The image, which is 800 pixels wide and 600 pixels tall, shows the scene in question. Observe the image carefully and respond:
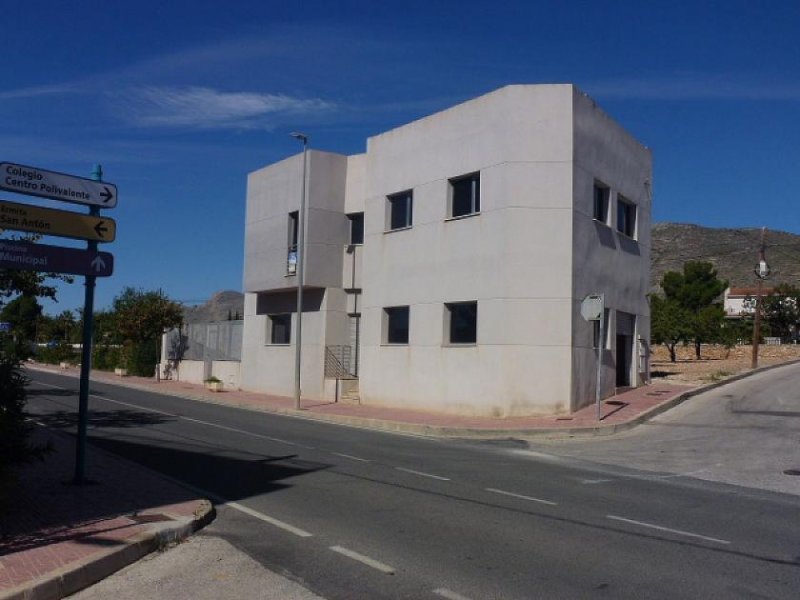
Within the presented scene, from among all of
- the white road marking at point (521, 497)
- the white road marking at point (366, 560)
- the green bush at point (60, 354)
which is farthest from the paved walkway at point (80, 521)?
the green bush at point (60, 354)

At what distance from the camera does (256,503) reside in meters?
9.98

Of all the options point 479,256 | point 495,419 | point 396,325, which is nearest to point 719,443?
point 495,419

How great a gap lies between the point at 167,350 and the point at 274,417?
24.4 m

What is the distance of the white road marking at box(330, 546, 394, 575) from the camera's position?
22.6ft

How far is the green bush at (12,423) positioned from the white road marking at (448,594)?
4.09 metres

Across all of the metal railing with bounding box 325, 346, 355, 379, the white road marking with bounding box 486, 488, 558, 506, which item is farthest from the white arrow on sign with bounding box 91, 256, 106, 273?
the metal railing with bounding box 325, 346, 355, 379

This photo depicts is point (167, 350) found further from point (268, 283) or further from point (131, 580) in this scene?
point (131, 580)

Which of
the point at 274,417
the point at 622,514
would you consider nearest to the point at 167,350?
the point at 274,417

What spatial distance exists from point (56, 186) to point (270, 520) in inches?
192

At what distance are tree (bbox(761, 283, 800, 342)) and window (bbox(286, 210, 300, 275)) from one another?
5772 cm

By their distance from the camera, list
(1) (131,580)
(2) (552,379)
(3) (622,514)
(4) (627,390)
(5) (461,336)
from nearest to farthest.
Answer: (1) (131,580)
(3) (622,514)
(2) (552,379)
(5) (461,336)
(4) (627,390)

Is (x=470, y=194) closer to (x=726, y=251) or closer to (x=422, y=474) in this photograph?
(x=422, y=474)

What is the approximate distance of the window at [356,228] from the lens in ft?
98.1

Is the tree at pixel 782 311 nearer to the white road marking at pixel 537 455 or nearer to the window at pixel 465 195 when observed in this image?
the window at pixel 465 195
